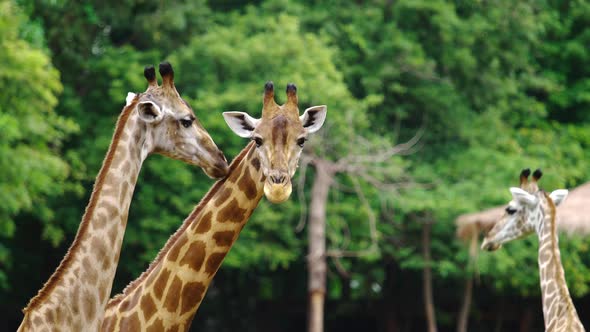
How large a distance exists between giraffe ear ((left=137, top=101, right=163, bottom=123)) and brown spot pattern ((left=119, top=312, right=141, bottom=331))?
3.66ft

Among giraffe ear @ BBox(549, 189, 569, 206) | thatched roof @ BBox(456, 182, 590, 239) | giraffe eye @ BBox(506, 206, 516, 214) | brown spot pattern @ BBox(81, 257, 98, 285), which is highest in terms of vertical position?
thatched roof @ BBox(456, 182, 590, 239)

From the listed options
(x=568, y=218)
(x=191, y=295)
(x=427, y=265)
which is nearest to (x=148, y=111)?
(x=191, y=295)

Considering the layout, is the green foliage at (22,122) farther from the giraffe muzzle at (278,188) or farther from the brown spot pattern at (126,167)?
the giraffe muzzle at (278,188)

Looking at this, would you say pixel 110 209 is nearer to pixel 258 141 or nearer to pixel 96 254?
pixel 96 254

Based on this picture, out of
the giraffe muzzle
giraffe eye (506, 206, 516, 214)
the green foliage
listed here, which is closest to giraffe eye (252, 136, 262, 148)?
the giraffe muzzle

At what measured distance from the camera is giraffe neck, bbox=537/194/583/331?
9133 millimetres

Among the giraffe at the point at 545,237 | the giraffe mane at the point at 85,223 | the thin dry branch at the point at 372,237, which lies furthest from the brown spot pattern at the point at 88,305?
the thin dry branch at the point at 372,237

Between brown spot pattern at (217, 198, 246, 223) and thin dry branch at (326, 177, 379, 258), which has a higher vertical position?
thin dry branch at (326, 177, 379, 258)

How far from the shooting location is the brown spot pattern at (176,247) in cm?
657

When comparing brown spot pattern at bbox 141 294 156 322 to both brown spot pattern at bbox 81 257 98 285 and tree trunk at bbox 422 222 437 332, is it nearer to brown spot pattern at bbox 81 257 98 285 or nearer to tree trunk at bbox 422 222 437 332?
brown spot pattern at bbox 81 257 98 285

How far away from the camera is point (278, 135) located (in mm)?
6320

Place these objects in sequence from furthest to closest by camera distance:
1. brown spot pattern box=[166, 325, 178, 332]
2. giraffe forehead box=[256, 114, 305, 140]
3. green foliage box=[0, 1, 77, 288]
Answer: green foliage box=[0, 1, 77, 288], brown spot pattern box=[166, 325, 178, 332], giraffe forehead box=[256, 114, 305, 140]

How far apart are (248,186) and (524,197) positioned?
14.6ft

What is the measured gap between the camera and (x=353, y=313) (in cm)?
2670
